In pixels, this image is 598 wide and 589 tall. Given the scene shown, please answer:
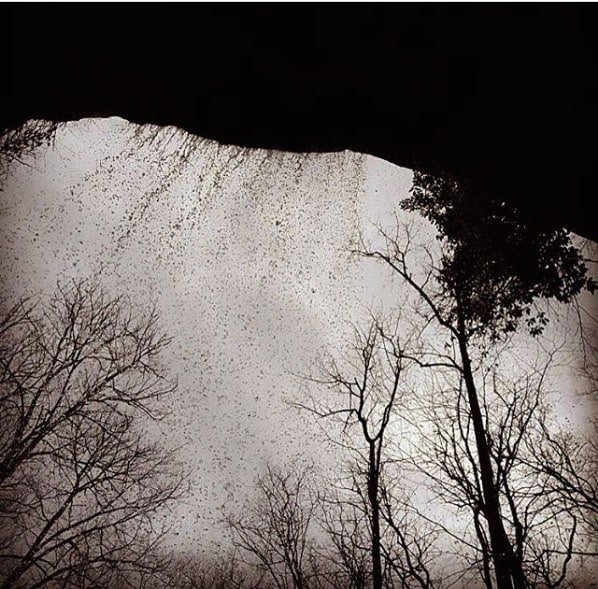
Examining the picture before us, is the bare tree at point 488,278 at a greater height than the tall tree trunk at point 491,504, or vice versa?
Result: the bare tree at point 488,278

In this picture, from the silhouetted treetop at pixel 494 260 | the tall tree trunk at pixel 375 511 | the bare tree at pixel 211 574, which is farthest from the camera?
the tall tree trunk at pixel 375 511

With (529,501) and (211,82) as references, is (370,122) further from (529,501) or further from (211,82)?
(529,501)

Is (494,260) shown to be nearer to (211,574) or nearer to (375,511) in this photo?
(375,511)

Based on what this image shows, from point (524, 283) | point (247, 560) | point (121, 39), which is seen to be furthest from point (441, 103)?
point (247, 560)

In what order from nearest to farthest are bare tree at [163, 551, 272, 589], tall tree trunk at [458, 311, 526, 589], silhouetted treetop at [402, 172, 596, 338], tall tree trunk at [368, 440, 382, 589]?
silhouetted treetop at [402, 172, 596, 338]
tall tree trunk at [458, 311, 526, 589]
bare tree at [163, 551, 272, 589]
tall tree trunk at [368, 440, 382, 589]

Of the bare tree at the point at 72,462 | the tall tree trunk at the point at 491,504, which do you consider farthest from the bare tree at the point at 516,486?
the bare tree at the point at 72,462

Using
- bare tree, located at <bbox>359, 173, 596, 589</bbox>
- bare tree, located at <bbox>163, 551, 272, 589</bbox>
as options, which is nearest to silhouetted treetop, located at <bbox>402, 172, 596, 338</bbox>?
bare tree, located at <bbox>359, 173, 596, 589</bbox>

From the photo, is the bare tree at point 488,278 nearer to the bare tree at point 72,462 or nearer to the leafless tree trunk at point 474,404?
the leafless tree trunk at point 474,404

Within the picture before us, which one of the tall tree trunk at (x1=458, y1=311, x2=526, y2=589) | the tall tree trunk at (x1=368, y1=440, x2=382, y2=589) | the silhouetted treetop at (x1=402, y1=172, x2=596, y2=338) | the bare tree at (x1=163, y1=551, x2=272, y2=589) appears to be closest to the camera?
the silhouetted treetop at (x1=402, y1=172, x2=596, y2=338)

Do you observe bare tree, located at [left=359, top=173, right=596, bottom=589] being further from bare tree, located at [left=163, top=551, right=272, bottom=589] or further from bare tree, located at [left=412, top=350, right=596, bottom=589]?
→ bare tree, located at [left=163, top=551, right=272, bottom=589]

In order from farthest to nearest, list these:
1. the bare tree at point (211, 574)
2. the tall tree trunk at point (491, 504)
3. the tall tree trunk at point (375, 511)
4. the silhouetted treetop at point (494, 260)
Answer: the tall tree trunk at point (375, 511), the bare tree at point (211, 574), the tall tree trunk at point (491, 504), the silhouetted treetop at point (494, 260)

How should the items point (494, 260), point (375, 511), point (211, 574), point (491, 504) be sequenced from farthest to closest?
point (375, 511) < point (211, 574) < point (491, 504) < point (494, 260)

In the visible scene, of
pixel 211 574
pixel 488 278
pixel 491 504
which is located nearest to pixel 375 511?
pixel 491 504

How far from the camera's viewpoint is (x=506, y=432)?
396 centimetres
